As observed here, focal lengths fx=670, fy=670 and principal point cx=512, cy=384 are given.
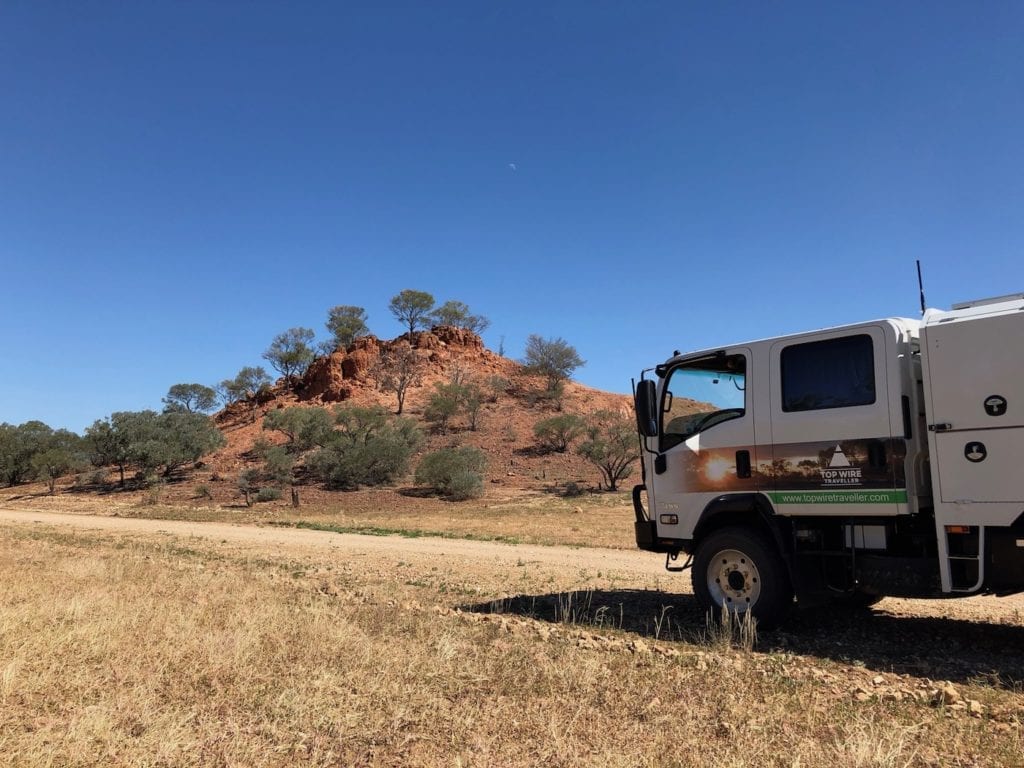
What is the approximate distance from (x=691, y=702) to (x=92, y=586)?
804 cm

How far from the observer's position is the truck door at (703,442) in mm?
7355

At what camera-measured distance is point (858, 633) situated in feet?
23.4

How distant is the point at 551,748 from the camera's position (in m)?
4.01

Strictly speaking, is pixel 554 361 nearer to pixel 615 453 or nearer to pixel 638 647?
pixel 615 453

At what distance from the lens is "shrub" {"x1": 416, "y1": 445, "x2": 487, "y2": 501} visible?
35.6 metres

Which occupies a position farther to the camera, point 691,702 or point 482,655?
point 482,655

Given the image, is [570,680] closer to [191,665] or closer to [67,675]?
[191,665]

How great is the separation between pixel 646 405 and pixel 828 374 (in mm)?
1945

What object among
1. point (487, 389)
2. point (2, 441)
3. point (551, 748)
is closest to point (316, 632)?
point (551, 748)

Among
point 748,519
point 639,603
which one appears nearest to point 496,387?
point 639,603

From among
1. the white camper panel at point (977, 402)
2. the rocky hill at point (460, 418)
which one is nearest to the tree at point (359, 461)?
the rocky hill at point (460, 418)

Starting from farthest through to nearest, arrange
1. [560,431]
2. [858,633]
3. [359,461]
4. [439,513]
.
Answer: [560,431]
[359,461]
[439,513]
[858,633]

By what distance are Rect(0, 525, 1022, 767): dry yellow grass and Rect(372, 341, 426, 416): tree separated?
63.9 meters

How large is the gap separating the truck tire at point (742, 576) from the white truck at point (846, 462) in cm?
2
